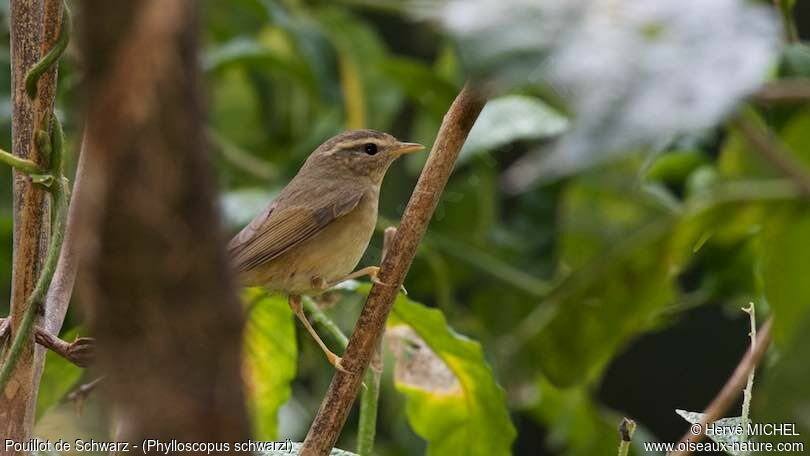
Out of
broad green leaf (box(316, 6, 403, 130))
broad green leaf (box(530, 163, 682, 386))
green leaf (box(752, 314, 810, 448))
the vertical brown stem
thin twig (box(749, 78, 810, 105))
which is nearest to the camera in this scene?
thin twig (box(749, 78, 810, 105))

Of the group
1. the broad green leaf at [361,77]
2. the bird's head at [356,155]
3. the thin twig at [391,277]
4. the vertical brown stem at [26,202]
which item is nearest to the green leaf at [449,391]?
the thin twig at [391,277]

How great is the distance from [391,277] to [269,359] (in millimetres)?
840

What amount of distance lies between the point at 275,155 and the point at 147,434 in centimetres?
405

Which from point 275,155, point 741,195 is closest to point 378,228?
point 275,155

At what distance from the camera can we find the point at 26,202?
5.85 feet

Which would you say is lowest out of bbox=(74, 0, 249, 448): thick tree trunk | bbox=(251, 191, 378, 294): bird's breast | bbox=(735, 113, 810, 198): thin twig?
bbox=(251, 191, 378, 294): bird's breast

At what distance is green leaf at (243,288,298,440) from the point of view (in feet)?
8.08

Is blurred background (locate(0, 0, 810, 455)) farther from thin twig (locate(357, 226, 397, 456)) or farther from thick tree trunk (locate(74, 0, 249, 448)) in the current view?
thin twig (locate(357, 226, 397, 456))

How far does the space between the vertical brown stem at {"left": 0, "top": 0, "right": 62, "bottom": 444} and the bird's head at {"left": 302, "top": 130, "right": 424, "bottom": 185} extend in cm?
201

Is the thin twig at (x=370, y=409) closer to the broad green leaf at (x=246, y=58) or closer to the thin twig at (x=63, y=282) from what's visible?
the thin twig at (x=63, y=282)

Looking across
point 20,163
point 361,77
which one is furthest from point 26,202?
point 361,77

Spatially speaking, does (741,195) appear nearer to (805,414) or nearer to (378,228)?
(805,414)

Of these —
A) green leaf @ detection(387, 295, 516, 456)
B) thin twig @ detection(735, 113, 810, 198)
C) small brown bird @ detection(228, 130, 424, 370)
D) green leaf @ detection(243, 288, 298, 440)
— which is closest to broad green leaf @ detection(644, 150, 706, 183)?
small brown bird @ detection(228, 130, 424, 370)

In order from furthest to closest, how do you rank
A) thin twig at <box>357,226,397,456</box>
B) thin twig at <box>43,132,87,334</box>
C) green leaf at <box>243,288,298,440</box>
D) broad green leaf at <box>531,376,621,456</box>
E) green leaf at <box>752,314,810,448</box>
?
broad green leaf at <box>531,376,621,456</box>
green leaf at <box>243,288,298,440</box>
thin twig at <box>357,226,397,456</box>
thin twig at <box>43,132,87,334</box>
green leaf at <box>752,314,810,448</box>
